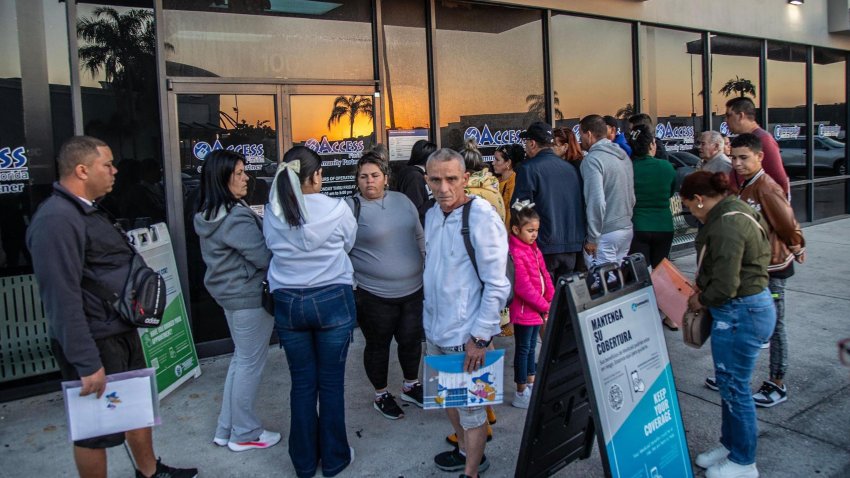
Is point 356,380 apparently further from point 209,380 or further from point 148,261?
point 148,261

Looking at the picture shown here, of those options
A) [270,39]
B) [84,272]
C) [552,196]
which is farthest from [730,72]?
[84,272]

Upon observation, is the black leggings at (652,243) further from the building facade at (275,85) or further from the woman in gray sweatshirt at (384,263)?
the woman in gray sweatshirt at (384,263)

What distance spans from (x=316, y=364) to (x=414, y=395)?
1168 millimetres

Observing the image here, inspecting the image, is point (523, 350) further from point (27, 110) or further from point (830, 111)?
point (830, 111)

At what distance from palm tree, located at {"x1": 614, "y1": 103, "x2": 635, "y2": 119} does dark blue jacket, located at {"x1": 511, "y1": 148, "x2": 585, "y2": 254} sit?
13.2ft

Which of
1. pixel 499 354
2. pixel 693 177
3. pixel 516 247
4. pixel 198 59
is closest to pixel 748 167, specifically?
pixel 693 177

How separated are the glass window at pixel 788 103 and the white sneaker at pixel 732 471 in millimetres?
9070

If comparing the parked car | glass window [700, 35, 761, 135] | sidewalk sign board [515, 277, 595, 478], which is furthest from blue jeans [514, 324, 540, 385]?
→ the parked car

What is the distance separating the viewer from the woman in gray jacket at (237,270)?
362 cm

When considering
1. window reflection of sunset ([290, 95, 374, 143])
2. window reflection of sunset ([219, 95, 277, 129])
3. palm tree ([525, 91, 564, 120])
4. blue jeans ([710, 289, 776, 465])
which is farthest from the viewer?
palm tree ([525, 91, 564, 120])

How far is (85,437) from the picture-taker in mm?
2830

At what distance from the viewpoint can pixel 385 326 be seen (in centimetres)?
412

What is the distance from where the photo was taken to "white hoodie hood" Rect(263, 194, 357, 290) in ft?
10.9

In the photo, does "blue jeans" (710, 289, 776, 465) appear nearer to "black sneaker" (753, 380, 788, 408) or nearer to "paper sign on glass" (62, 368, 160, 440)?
"black sneaker" (753, 380, 788, 408)
